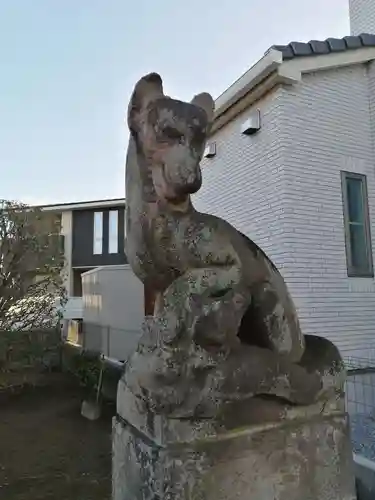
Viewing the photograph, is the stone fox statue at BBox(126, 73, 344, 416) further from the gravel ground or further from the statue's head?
the gravel ground

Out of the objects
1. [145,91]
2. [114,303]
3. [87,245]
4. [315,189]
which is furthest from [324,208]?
[87,245]

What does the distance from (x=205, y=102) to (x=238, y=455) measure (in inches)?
49.2

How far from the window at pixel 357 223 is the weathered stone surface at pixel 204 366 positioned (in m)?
4.43

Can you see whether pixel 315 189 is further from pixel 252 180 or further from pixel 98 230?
pixel 98 230

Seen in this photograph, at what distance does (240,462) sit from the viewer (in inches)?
59.6

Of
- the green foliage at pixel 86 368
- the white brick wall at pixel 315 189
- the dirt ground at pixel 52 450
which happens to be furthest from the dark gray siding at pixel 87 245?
the white brick wall at pixel 315 189

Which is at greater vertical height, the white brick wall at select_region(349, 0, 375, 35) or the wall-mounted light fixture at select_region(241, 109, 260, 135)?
the white brick wall at select_region(349, 0, 375, 35)

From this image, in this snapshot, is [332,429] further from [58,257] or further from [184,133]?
[58,257]

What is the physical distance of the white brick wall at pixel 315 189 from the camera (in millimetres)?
5492

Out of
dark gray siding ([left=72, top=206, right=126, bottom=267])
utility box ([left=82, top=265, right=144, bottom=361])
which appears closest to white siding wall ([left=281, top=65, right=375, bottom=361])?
utility box ([left=82, top=265, right=144, bottom=361])

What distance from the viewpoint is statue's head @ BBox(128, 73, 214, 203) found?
1.55 m

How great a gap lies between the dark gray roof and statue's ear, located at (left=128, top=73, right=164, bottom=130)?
420 cm

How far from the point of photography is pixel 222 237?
1.62 metres

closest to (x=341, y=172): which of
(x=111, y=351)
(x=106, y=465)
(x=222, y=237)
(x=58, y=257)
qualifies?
(x=106, y=465)
